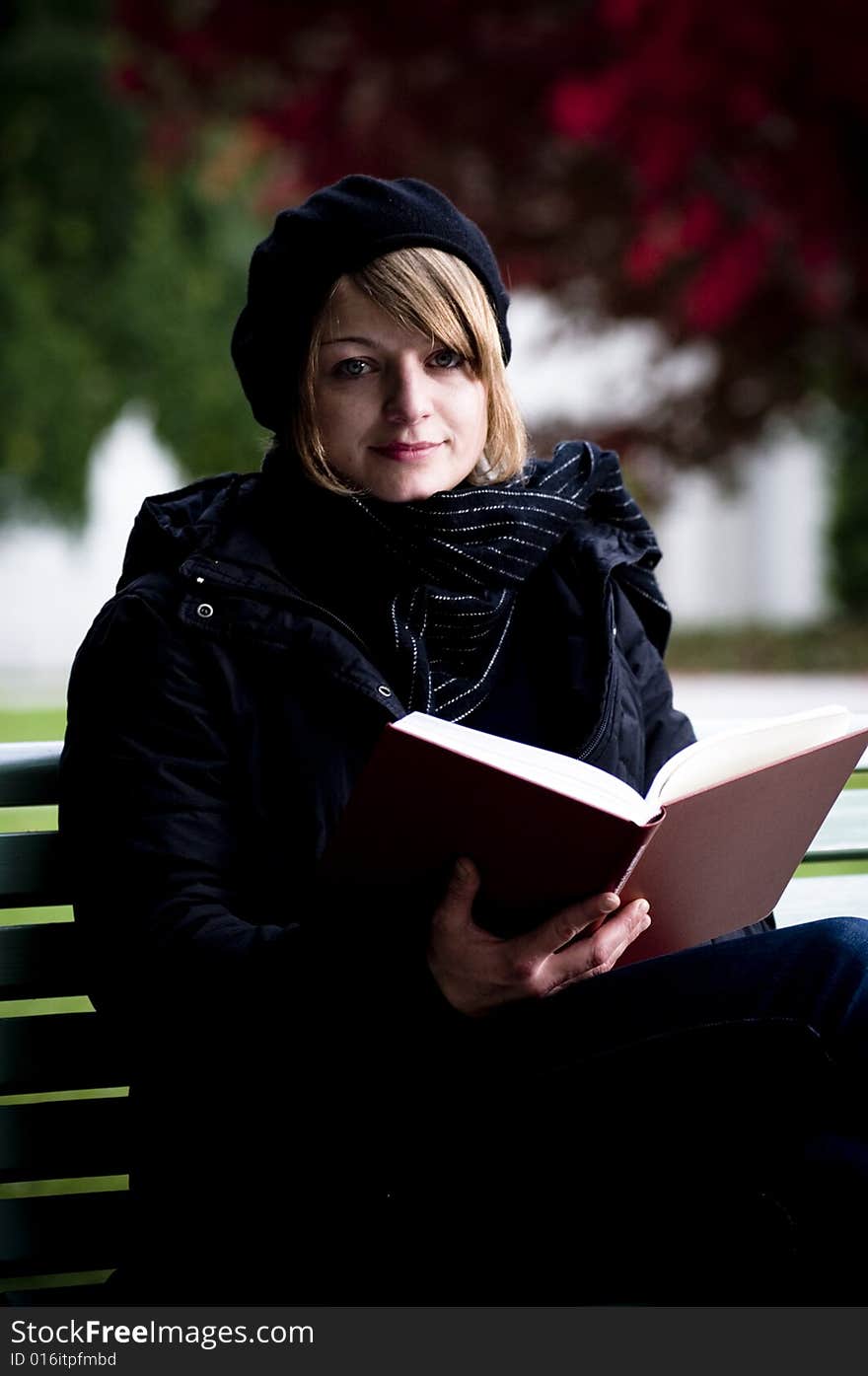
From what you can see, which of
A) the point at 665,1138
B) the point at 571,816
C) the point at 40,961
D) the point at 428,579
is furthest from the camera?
the point at 428,579

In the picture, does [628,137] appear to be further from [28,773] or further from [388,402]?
[28,773]

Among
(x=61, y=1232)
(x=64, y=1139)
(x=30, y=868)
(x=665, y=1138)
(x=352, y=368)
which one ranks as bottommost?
(x=61, y=1232)

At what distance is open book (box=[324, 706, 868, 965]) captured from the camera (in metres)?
1.57

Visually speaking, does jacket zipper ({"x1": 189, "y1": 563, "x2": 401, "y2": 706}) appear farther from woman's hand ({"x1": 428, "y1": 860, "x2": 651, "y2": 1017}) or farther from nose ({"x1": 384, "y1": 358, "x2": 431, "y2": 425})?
woman's hand ({"x1": 428, "y1": 860, "x2": 651, "y2": 1017})

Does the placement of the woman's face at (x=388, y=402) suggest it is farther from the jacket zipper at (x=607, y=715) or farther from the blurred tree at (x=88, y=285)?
the blurred tree at (x=88, y=285)

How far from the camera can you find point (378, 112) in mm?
9055

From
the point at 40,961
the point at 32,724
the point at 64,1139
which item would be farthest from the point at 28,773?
the point at 32,724

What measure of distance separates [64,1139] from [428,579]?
80 cm

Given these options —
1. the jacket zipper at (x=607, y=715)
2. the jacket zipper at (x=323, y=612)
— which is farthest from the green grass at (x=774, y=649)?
the jacket zipper at (x=323, y=612)

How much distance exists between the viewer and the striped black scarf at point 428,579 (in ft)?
7.18

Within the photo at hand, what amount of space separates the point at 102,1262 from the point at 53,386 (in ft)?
36.9

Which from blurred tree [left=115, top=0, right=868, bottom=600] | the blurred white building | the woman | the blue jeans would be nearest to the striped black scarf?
the woman

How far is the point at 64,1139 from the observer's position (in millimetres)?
2156

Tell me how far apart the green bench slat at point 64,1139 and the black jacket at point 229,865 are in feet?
0.50
